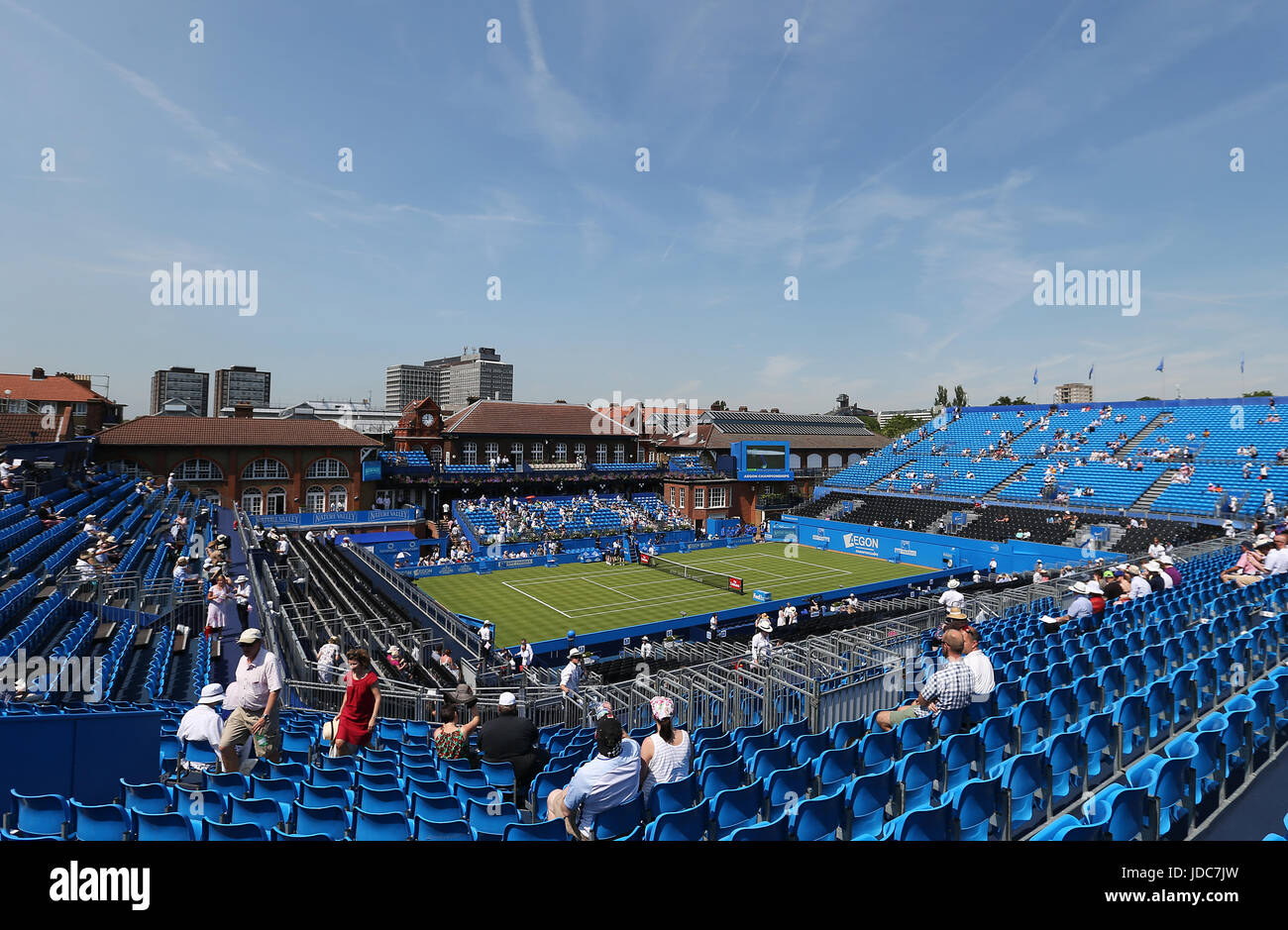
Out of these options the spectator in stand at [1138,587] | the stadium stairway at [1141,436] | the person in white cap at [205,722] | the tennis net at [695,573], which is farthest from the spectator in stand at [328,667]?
the stadium stairway at [1141,436]

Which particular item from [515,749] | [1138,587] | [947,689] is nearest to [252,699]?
[515,749]

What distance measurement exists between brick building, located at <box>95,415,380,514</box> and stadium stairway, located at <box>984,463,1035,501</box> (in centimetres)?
4457

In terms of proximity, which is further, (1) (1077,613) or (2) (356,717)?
(1) (1077,613)

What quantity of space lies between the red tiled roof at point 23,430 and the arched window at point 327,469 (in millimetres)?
14113

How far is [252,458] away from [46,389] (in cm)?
2944

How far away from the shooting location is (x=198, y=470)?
46031 mm

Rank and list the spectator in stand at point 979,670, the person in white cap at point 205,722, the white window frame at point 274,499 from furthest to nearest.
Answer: the white window frame at point 274,499 → the spectator in stand at point 979,670 → the person in white cap at point 205,722

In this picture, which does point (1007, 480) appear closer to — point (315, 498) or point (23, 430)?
point (315, 498)

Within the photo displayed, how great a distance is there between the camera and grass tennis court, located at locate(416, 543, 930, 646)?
31828 mm

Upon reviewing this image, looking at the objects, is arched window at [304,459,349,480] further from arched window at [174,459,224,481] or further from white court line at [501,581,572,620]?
white court line at [501,581,572,620]

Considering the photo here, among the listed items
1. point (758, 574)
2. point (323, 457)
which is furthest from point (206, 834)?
point (323, 457)

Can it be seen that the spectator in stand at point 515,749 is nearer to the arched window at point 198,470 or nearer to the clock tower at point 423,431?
the arched window at point 198,470

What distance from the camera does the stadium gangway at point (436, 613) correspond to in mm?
21547
